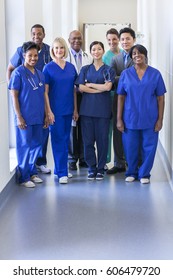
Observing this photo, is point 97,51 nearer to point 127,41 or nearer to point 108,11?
point 127,41

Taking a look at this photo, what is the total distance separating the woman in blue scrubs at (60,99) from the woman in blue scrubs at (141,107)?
1.53 ft

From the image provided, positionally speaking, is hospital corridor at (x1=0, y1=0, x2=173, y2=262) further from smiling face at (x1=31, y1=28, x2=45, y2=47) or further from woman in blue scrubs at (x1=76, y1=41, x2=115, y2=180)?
smiling face at (x1=31, y1=28, x2=45, y2=47)

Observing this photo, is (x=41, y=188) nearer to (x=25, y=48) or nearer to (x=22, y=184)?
(x=22, y=184)

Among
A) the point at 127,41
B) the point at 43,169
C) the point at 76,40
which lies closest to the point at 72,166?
the point at 43,169

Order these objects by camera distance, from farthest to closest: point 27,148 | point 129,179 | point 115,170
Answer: point 115,170, point 129,179, point 27,148

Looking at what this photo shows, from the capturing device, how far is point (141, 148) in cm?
497

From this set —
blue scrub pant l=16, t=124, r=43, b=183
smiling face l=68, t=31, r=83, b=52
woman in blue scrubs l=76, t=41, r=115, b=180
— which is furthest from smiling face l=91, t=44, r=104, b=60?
blue scrub pant l=16, t=124, r=43, b=183

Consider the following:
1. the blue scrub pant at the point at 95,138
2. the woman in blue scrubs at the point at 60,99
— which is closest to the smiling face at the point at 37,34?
the woman in blue scrubs at the point at 60,99

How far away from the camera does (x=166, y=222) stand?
150 inches

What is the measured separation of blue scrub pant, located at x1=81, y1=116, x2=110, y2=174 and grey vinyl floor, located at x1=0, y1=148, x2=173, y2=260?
0.17 m

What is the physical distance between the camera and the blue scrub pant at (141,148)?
4.84 meters

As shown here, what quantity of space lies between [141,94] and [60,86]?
754 mm

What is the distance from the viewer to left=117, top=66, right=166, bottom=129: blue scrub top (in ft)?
15.4

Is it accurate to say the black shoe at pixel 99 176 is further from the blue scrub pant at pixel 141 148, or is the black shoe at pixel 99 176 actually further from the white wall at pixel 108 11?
the white wall at pixel 108 11
